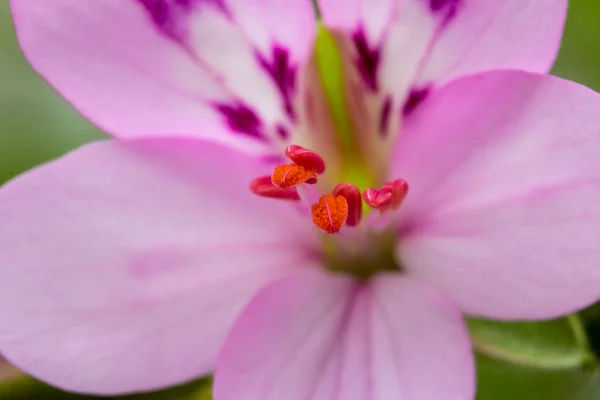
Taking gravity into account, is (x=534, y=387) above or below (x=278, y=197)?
below

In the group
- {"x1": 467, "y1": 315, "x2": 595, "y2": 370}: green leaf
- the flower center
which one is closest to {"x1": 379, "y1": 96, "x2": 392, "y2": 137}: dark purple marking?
the flower center

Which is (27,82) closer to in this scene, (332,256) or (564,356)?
(332,256)

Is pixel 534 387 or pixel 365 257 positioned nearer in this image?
pixel 365 257

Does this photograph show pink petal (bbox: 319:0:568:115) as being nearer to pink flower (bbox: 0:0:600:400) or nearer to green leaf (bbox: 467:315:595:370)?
pink flower (bbox: 0:0:600:400)

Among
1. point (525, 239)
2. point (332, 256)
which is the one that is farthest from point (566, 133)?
point (332, 256)

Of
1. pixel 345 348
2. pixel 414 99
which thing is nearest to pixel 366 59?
pixel 414 99

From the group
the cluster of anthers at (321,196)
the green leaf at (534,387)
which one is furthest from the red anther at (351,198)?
the green leaf at (534,387)

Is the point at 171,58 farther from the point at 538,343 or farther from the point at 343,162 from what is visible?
the point at 538,343
